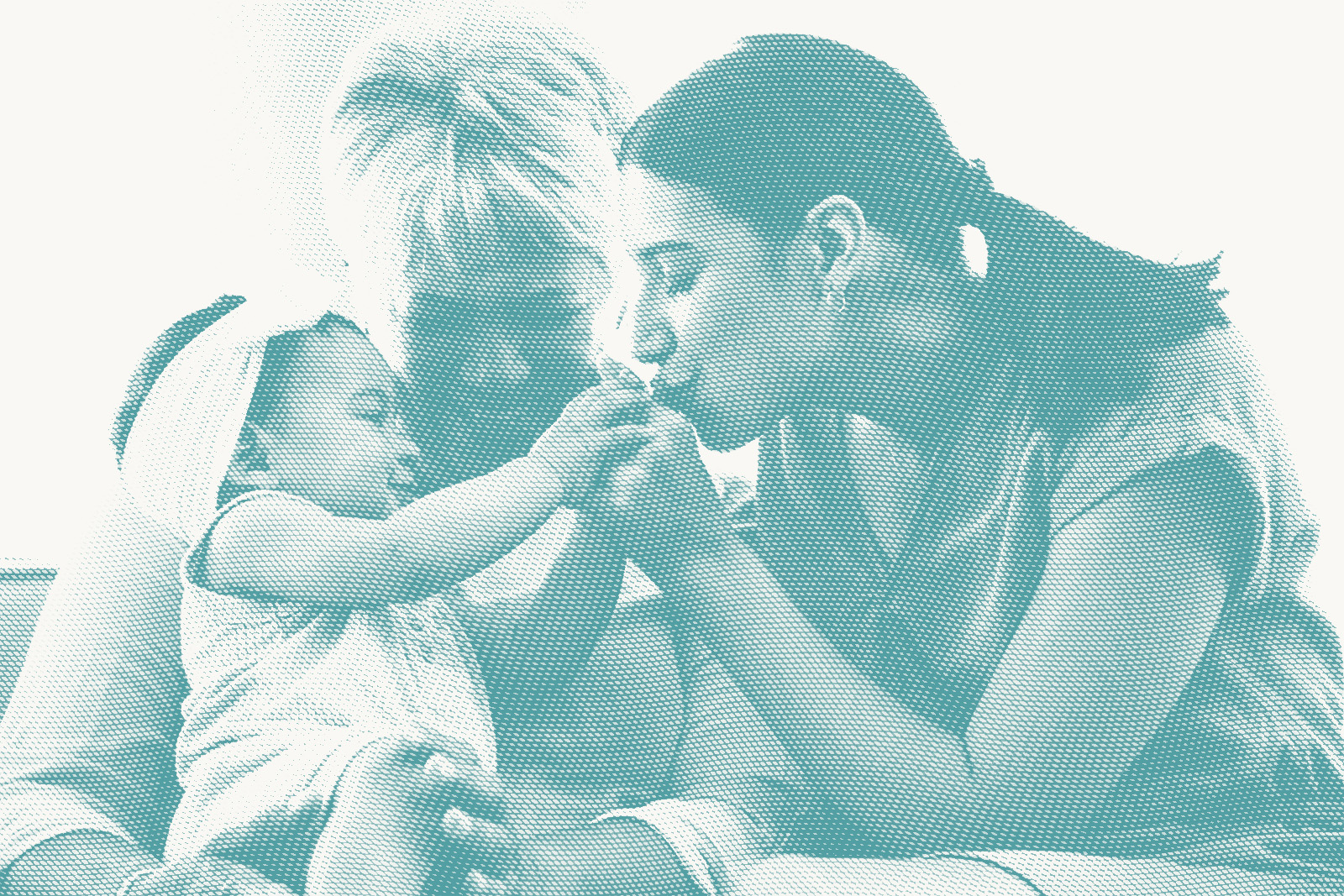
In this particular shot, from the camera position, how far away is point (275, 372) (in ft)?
2.16

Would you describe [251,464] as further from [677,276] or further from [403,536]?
[677,276]

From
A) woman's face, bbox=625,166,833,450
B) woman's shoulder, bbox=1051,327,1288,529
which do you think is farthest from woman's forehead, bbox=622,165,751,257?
woman's shoulder, bbox=1051,327,1288,529

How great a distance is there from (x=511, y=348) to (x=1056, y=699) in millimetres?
332

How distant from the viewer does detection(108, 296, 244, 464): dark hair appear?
2.28ft

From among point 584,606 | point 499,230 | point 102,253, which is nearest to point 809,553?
point 584,606

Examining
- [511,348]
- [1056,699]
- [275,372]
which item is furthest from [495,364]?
[1056,699]

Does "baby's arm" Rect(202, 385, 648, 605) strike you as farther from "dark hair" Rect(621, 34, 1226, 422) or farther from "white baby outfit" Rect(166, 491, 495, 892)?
"dark hair" Rect(621, 34, 1226, 422)

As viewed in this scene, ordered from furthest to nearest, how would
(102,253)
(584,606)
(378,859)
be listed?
(102,253), (584,606), (378,859)

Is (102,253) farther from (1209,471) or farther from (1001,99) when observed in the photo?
(1209,471)

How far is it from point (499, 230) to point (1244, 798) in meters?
0.47

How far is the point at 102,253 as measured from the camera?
80 cm

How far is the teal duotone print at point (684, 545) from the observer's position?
1.87ft

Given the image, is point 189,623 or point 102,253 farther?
point 102,253

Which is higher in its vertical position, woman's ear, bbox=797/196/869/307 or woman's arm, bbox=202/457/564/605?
woman's ear, bbox=797/196/869/307
